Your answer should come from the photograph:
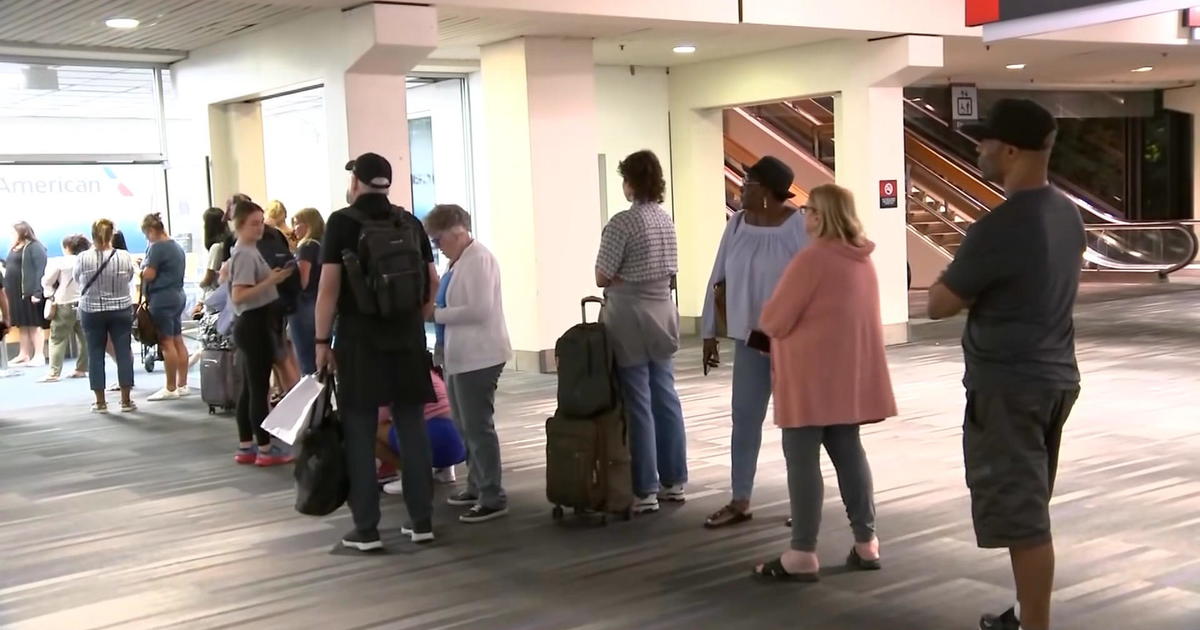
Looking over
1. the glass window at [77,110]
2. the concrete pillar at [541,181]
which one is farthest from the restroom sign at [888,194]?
the glass window at [77,110]

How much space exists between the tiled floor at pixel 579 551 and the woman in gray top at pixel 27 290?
4.19 m

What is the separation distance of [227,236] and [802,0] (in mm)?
5078

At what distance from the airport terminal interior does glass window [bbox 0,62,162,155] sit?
0.14 ft

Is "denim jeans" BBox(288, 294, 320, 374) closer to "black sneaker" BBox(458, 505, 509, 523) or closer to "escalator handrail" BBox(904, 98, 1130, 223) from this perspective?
"black sneaker" BBox(458, 505, 509, 523)

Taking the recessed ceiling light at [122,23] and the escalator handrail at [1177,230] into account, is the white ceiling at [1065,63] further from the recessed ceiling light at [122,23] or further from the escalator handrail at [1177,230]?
the recessed ceiling light at [122,23]

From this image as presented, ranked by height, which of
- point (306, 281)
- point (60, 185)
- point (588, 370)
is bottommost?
point (588, 370)

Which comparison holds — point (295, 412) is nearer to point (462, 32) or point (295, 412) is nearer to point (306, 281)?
point (306, 281)

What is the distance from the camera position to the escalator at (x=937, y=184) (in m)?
17.7

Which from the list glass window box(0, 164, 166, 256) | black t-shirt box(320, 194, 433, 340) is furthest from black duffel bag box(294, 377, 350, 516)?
glass window box(0, 164, 166, 256)

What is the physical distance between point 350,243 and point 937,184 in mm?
15874

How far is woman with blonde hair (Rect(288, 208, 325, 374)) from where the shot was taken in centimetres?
679

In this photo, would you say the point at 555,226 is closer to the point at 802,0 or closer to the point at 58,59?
the point at 802,0

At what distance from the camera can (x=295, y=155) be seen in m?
12.0

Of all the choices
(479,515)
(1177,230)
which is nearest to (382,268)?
(479,515)
